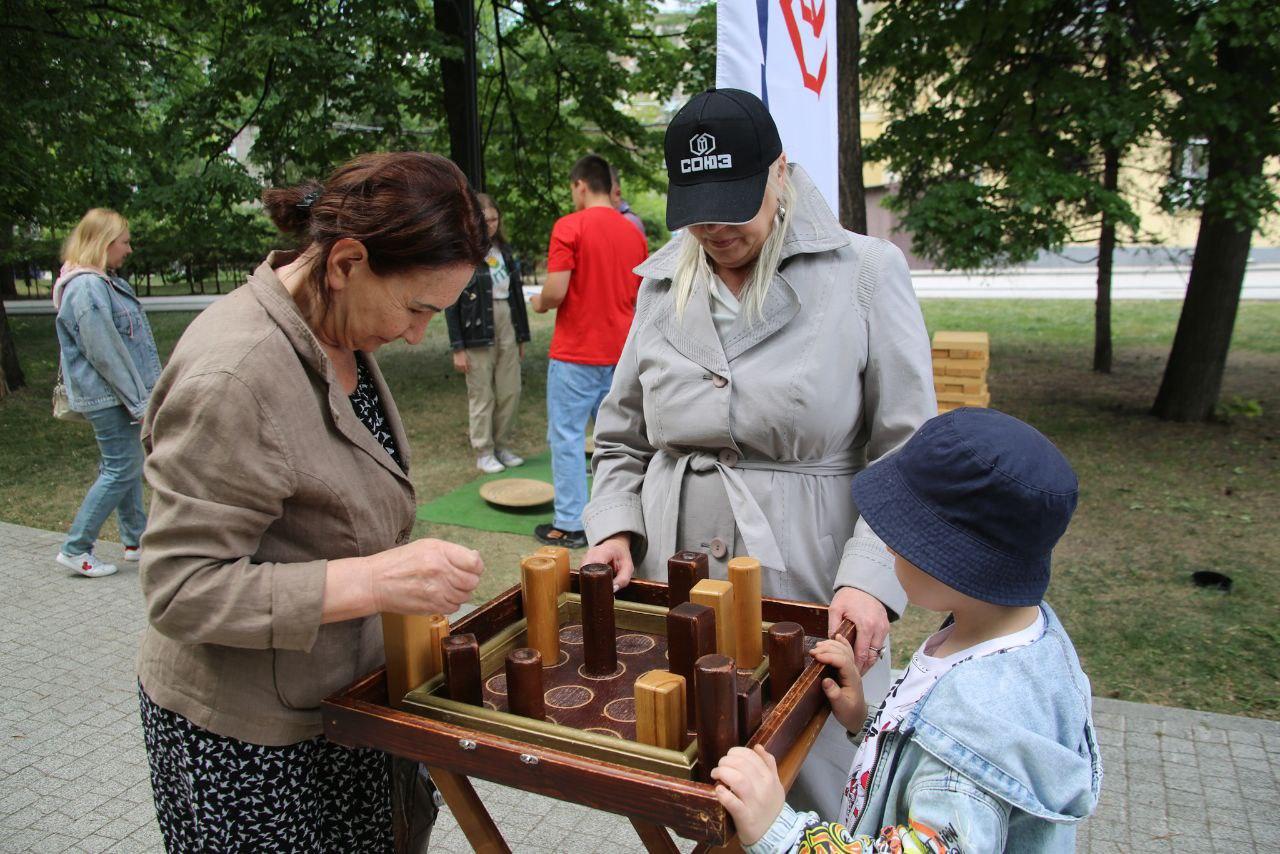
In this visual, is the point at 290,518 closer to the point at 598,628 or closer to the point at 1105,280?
the point at 598,628

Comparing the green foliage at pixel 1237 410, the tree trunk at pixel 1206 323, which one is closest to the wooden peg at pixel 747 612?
the tree trunk at pixel 1206 323

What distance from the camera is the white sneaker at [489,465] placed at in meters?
7.12

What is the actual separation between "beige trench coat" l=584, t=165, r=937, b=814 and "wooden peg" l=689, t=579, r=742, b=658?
336mm

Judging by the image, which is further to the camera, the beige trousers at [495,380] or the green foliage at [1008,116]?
the beige trousers at [495,380]

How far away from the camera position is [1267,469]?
652 cm

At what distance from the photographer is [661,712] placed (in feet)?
4.23

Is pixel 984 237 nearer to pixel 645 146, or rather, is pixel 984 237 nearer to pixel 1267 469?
pixel 1267 469

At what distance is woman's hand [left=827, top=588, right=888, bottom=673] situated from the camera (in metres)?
1.70

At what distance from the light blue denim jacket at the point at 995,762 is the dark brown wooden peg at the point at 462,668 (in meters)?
0.46

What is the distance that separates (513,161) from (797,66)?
323 inches

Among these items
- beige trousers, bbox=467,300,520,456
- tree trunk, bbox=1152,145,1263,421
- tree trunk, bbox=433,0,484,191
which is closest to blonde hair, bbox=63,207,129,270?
beige trousers, bbox=467,300,520,456

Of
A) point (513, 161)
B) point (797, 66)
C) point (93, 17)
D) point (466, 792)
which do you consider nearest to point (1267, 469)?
point (797, 66)

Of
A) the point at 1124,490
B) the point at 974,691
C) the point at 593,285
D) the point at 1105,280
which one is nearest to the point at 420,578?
the point at 974,691

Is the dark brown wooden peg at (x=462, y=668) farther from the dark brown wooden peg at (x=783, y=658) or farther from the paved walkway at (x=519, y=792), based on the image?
the paved walkway at (x=519, y=792)
